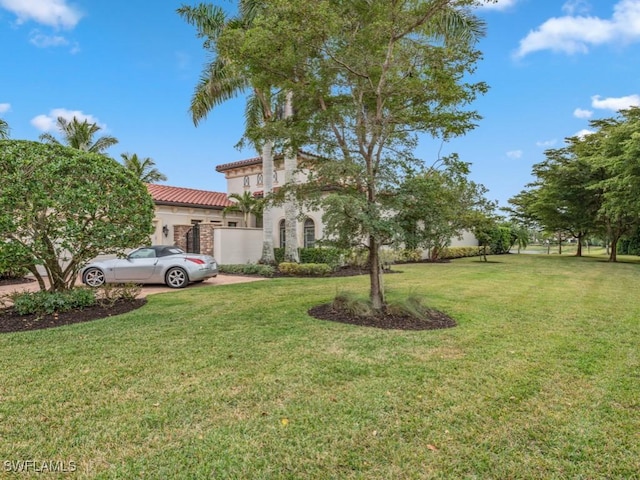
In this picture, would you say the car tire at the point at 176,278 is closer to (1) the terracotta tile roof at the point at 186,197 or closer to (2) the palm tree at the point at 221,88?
(2) the palm tree at the point at 221,88

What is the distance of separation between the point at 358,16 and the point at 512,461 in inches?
272

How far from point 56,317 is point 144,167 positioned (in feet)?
76.5

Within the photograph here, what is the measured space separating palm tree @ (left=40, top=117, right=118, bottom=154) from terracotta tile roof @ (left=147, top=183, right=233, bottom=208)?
688 cm

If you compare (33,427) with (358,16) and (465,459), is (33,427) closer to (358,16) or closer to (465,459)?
(465,459)

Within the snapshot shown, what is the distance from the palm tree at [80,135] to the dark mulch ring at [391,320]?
75.5 feet

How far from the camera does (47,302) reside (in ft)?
22.4

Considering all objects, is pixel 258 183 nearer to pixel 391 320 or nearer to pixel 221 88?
pixel 221 88

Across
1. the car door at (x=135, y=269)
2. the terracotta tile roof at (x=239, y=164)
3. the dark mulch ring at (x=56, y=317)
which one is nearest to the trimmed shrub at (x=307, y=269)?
the car door at (x=135, y=269)

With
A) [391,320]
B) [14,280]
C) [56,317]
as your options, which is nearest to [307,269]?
[391,320]

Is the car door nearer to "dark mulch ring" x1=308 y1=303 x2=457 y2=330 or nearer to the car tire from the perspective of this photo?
the car tire

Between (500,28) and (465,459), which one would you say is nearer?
(465,459)

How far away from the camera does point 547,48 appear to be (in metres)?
11.7

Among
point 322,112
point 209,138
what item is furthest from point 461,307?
point 209,138

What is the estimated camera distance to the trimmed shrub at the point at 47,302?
265 inches
